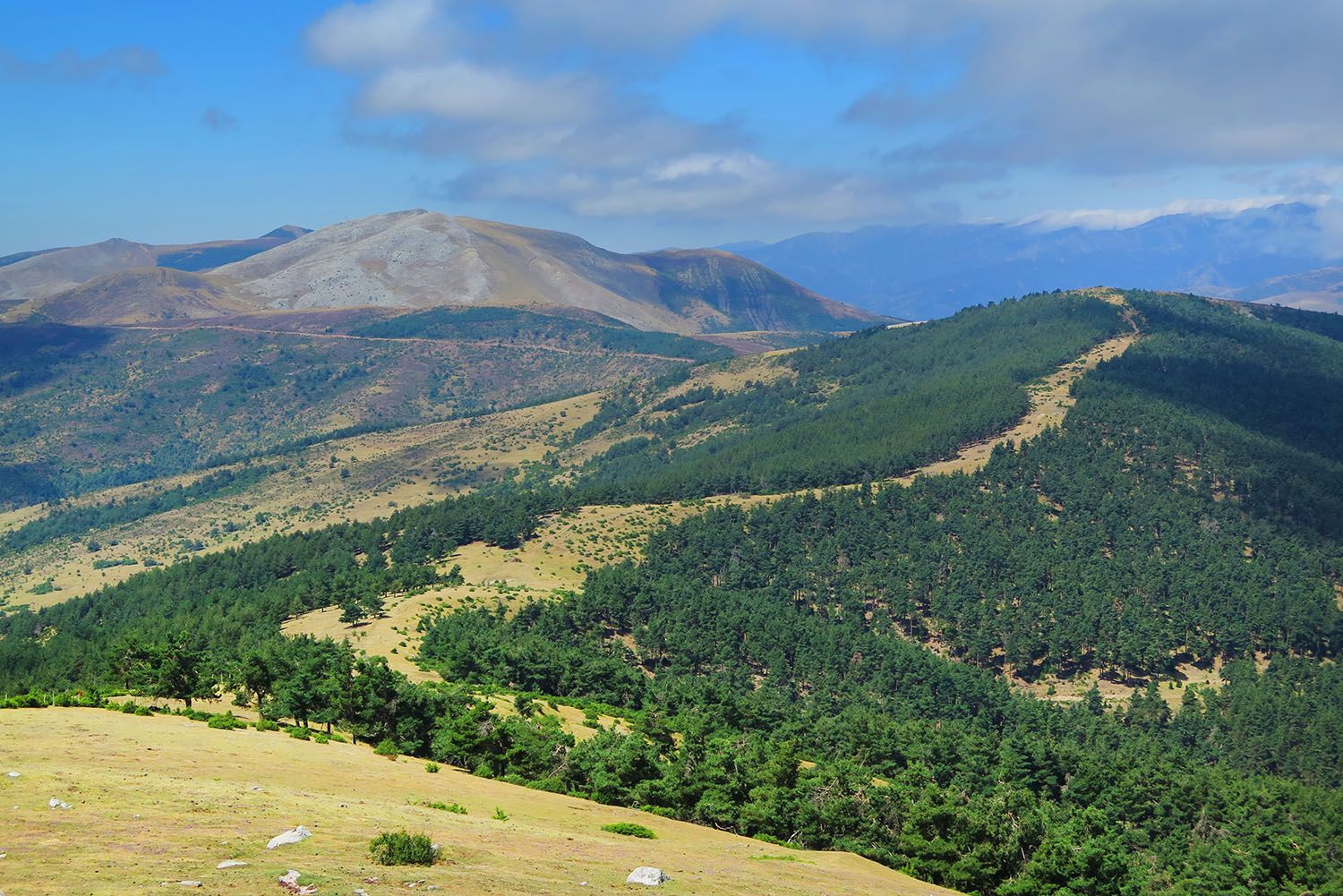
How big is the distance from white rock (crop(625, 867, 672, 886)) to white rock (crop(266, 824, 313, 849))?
12.9 meters

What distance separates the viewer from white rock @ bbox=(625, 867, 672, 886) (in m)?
41.6

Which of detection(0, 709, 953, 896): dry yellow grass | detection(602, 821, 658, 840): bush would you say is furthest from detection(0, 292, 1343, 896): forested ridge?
detection(602, 821, 658, 840): bush

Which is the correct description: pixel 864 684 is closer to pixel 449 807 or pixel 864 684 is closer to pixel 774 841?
pixel 774 841

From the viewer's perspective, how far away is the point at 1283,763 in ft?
454

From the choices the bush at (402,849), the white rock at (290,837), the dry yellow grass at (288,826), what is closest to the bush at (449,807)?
the dry yellow grass at (288,826)

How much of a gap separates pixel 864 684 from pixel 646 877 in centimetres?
11425

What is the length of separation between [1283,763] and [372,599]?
126158 millimetres

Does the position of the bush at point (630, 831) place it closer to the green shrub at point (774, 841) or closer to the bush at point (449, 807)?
the bush at point (449, 807)

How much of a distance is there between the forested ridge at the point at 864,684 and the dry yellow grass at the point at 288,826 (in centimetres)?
664

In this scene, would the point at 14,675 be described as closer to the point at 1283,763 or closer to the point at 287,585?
the point at 287,585

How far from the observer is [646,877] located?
41.9 meters

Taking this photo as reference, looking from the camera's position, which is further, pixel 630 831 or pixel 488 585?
pixel 488 585

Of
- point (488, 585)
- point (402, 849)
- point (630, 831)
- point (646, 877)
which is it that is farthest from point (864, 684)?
point (402, 849)

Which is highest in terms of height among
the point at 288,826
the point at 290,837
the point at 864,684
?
the point at 290,837
